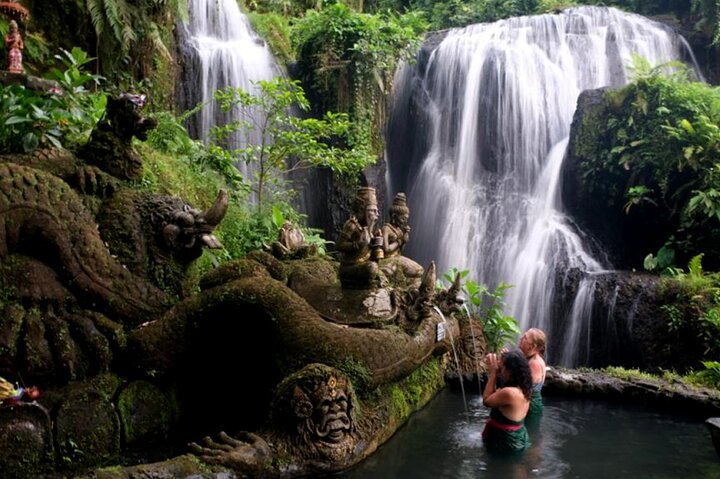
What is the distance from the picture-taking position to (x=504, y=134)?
645 inches

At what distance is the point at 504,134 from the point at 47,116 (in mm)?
12519

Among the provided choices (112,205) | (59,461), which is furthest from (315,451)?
(112,205)

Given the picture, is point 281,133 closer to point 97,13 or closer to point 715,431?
point 97,13

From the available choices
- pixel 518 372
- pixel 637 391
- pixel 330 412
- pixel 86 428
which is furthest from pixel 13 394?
pixel 637 391

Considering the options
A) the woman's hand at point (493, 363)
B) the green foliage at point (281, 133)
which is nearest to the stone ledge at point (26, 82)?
the green foliage at point (281, 133)

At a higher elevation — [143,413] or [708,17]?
[708,17]

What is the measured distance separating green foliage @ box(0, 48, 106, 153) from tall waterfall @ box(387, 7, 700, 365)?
31.3 ft

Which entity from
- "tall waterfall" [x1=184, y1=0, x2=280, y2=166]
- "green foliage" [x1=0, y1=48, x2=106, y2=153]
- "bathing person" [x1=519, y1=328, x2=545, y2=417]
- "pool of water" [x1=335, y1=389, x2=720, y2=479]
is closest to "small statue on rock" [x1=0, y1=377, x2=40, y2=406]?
"green foliage" [x1=0, y1=48, x2=106, y2=153]

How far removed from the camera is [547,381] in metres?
8.87

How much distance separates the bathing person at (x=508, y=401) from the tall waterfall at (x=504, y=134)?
7708 mm

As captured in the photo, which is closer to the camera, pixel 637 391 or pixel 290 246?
pixel 290 246

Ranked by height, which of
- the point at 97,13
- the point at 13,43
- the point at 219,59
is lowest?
the point at 13,43

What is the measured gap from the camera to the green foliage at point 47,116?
5.91 meters

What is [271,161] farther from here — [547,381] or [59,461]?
[59,461]
